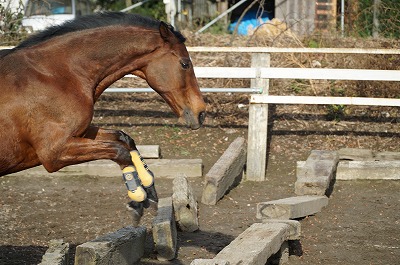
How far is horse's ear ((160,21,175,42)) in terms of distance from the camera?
19.3 ft

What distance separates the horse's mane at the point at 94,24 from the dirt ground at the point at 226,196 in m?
1.82

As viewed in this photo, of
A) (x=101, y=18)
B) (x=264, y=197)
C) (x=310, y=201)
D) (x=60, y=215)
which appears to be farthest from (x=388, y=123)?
(x=101, y=18)

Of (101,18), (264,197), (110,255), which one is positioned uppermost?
(101,18)

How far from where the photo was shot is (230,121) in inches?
426

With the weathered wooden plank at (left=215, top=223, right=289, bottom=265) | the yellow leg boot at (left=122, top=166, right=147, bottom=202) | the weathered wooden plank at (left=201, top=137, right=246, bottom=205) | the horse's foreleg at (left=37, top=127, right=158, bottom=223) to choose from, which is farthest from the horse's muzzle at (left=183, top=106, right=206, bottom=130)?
the weathered wooden plank at (left=201, top=137, right=246, bottom=205)

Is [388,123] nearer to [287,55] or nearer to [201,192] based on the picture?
[287,55]

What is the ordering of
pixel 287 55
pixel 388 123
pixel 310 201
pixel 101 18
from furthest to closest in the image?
pixel 287 55 → pixel 388 123 → pixel 310 201 → pixel 101 18

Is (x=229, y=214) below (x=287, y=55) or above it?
below

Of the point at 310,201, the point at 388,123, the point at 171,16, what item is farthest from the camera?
the point at 171,16

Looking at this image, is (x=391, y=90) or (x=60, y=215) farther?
(x=391, y=90)

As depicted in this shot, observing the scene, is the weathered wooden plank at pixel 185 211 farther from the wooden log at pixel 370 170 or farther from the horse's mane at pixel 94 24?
the wooden log at pixel 370 170

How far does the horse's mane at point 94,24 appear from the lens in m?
5.89

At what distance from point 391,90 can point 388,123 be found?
553 millimetres

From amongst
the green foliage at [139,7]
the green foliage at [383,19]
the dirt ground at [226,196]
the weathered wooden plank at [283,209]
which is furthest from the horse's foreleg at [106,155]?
the green foliage at [139,7]
